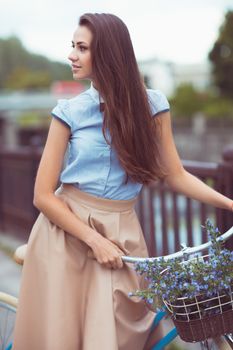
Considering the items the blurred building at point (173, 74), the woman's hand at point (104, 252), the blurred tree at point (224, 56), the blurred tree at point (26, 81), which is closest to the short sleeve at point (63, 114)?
the woman's hand at point (104, 252)

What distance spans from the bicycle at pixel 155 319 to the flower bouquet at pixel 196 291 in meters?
0.06

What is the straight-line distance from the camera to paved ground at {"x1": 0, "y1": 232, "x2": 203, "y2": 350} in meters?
4.14

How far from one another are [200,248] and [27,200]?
635cm

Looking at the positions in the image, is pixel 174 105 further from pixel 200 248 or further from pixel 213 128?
pixel 200 248

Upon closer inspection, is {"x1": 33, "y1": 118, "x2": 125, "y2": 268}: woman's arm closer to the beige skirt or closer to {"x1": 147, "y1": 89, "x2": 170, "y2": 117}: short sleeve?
the beige skirt

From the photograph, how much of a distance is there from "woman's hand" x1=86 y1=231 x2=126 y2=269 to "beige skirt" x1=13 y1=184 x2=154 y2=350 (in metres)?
0.05

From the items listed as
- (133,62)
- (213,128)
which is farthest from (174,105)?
(133,62)

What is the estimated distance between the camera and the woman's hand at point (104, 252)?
2.17 metres

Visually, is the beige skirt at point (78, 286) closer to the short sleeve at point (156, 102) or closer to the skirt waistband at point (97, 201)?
the skirt waistband at point (97, 201)

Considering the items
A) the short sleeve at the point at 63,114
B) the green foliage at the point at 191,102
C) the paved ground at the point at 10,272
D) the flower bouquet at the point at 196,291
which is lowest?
the flower bouquet at the point at 196,291

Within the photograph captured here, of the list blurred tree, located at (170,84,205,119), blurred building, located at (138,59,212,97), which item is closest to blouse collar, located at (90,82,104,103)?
blurred tree, located at (170,84,205,119)

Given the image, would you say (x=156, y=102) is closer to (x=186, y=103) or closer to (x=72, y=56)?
(x=72, y=56)

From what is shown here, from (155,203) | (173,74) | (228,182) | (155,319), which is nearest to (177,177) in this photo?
(155,319)

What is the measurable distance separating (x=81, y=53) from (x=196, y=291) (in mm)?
870
